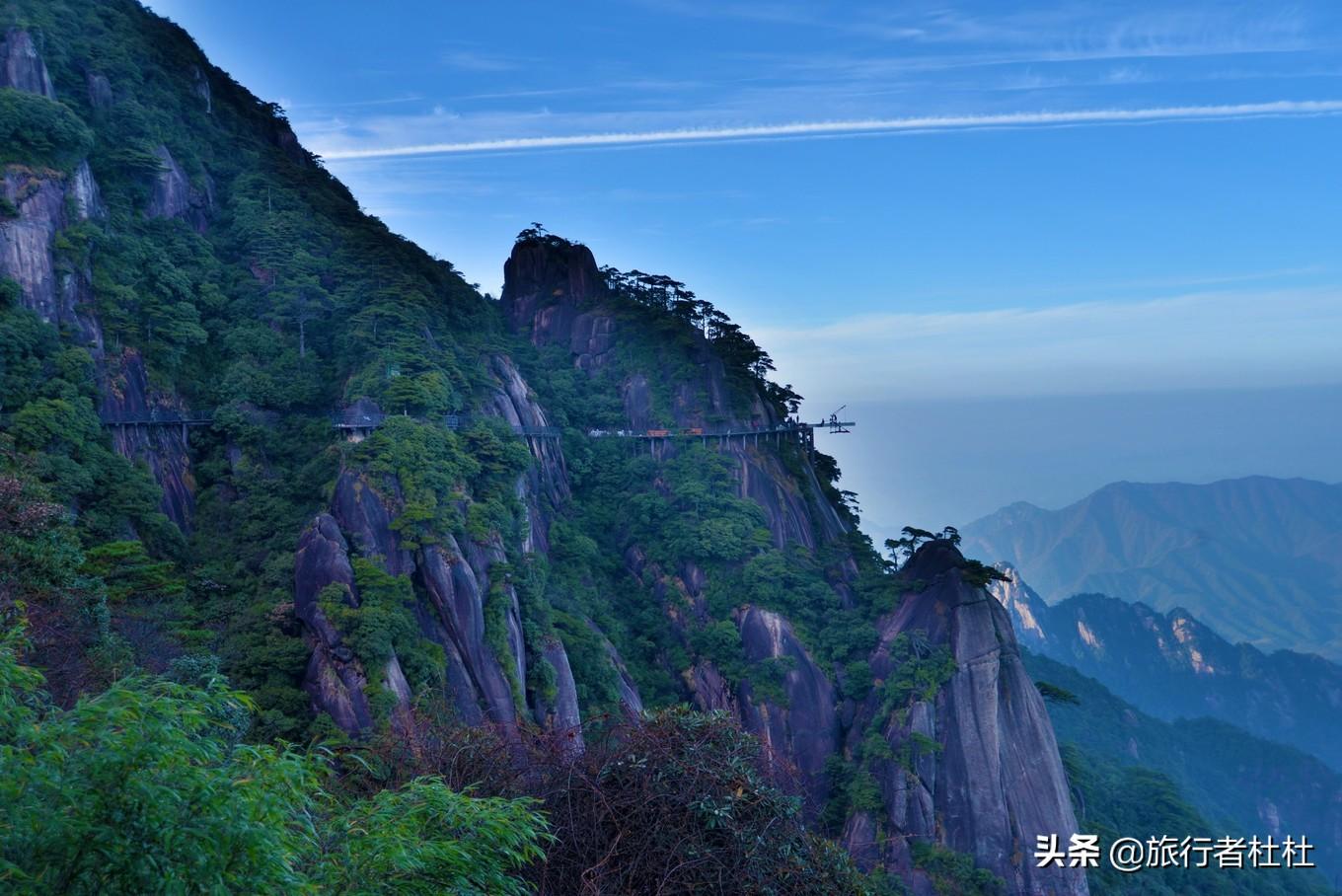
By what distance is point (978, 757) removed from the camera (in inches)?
1594

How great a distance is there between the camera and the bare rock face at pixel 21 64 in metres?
36.4

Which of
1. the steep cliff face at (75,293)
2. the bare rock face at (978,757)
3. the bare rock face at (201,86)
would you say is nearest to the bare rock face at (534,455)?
the steep cliff face at (75,293)

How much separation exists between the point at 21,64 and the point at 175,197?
7589 millimetres

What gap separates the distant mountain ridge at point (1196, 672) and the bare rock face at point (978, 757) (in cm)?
8646

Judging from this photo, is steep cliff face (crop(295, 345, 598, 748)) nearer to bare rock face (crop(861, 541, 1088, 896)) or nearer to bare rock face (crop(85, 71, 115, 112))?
bare rock face (crop(861, 541, 1088, 896))

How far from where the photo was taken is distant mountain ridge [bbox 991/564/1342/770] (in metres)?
122

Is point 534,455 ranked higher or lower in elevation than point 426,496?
higher

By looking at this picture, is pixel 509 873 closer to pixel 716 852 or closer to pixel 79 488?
pixel 716 852

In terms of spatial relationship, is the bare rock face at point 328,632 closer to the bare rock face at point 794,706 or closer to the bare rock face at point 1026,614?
the bare rock face at point 794,706

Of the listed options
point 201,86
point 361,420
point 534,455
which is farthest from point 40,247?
point 201,86

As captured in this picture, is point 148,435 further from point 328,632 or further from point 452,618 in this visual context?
point 452,618

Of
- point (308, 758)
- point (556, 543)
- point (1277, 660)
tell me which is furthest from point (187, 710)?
point (1277, 660)

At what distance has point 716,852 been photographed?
38.1 ft

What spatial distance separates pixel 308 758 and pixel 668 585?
3910cm
